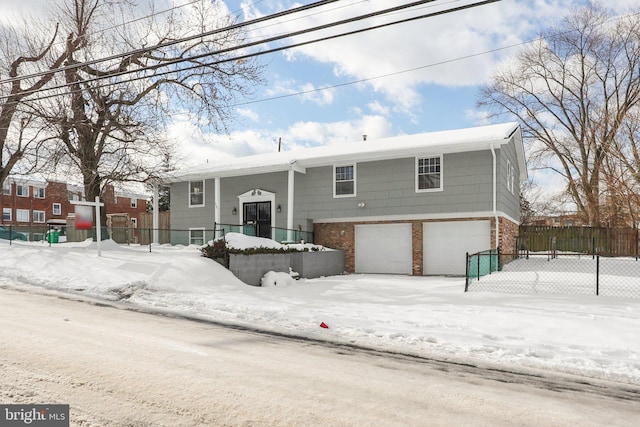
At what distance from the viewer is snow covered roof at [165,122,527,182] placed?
17.2m

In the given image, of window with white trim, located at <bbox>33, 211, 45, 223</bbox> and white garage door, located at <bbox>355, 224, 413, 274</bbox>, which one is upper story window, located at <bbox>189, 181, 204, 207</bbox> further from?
window with white trim, located at <bbox>33, 211, 45, 223</bbox>

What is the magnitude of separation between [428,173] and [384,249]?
12.8 feet

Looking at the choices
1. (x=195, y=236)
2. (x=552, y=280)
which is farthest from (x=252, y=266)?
(x=552, y=280)

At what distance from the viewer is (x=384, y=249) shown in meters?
19.4

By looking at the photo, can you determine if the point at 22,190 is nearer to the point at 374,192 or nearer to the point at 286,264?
the point at 286,264

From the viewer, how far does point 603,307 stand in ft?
32.1

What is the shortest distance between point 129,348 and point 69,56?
60.0 ft

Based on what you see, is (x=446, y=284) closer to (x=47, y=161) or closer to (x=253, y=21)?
(x=253, y=21)

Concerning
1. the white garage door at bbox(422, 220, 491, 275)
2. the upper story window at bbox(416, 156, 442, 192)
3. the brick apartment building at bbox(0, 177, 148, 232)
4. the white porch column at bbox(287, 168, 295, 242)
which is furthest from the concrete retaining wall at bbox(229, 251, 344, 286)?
the brick apartment building at bbox(0, 177, 148, 232)

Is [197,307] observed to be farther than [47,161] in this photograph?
No

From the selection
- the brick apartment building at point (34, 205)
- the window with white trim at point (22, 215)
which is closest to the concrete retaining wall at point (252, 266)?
the brick apartment building at point (34, 205)

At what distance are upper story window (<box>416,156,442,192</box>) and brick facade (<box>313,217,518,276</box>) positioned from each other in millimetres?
1497

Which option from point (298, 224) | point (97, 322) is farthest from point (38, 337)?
point (298, 224)

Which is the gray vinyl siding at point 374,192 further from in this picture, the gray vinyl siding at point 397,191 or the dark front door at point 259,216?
the dark front door at point 259,216
